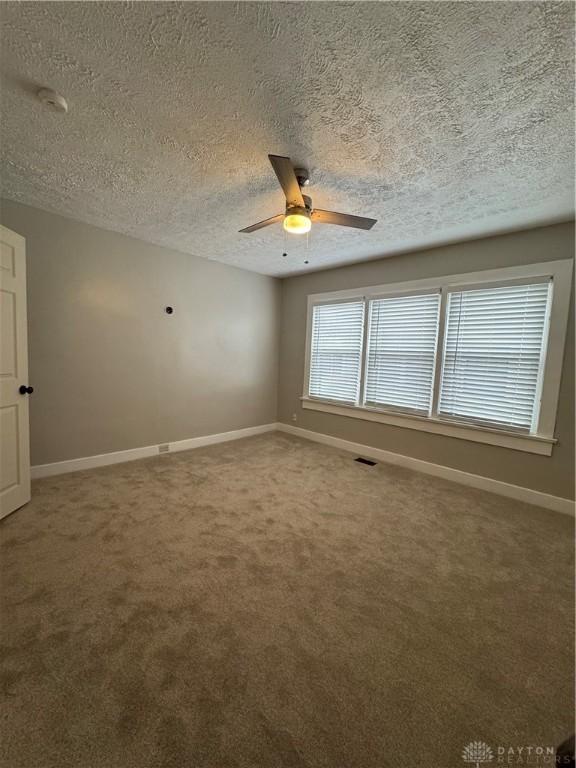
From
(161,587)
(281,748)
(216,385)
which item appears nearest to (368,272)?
(216,385)

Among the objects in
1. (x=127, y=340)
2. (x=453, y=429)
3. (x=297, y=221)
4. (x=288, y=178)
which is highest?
(x=288, y=178)

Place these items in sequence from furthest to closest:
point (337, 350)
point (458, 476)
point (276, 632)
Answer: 1. point (337, 350)
2. point (458, 476)
3. point (276, 632)

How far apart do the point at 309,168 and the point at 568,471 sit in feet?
11.1

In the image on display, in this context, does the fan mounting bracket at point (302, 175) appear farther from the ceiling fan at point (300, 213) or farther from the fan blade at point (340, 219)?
the fan blade at point (340, 219)

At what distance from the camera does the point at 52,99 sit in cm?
151

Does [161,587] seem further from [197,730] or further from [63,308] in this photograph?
[63,308]

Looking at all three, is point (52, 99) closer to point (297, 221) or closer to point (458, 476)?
point (297, 221)

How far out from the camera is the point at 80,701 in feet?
3.69

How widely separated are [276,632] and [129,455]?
9.34 ft

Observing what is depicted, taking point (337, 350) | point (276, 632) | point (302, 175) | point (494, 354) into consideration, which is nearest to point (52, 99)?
point (302, 175)

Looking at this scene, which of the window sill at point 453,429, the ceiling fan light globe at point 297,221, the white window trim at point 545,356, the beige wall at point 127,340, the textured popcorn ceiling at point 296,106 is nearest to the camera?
the textured popcorn ceiling at point 296,106

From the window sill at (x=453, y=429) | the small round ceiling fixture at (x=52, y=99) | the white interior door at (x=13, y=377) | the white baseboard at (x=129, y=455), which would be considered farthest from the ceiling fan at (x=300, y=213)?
the white baseboard at (x=129, y=455)

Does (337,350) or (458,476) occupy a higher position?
(337,350)

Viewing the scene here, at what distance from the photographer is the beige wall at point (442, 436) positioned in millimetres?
2689
